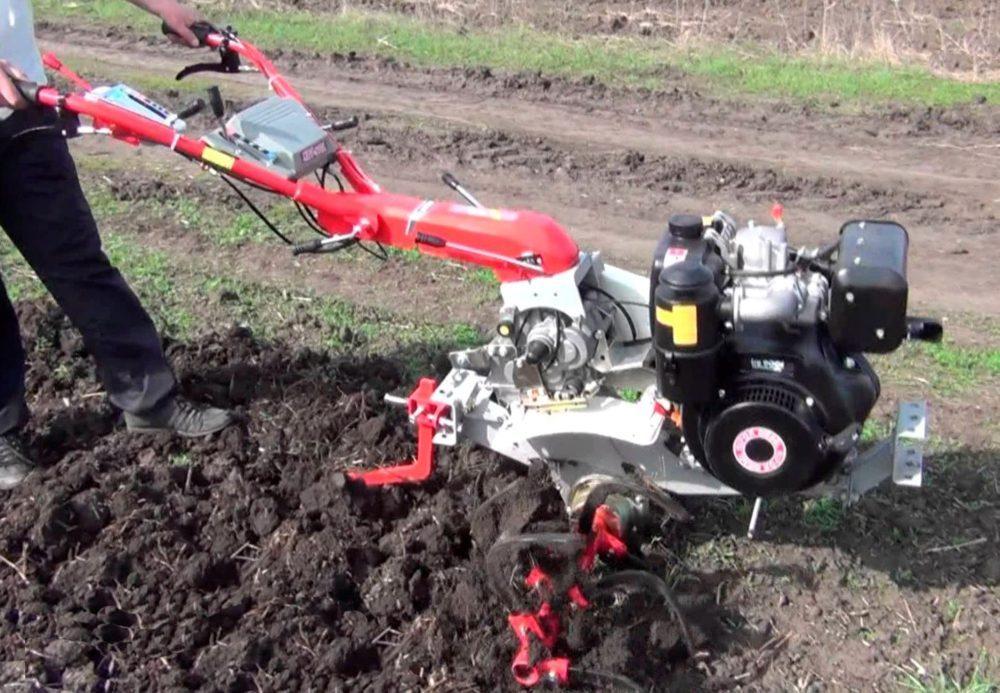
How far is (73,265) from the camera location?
14.0 feet

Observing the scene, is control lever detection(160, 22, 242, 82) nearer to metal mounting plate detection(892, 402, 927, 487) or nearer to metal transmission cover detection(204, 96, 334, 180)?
metal transmission cover detection(204, 96, 334, 180)

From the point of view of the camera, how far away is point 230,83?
10.2 meters

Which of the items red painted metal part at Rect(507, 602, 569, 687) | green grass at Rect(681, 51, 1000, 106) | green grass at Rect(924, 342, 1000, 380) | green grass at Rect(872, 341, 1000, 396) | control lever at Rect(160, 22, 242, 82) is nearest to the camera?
red painted metal part at Rect(507, 602, 569, 687)

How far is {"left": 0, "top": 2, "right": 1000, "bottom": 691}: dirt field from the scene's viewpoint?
353 cm

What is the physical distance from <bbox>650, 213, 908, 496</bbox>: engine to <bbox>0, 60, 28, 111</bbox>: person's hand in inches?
74.6

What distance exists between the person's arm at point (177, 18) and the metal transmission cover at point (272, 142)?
27.2 inches

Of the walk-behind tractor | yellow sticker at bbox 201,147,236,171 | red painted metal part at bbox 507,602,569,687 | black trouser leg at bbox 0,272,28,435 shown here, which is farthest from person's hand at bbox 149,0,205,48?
red painted metal part at bbox 507,602,569,687

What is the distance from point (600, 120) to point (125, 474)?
546 centimetres

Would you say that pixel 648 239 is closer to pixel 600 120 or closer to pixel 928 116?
pixel 600 120

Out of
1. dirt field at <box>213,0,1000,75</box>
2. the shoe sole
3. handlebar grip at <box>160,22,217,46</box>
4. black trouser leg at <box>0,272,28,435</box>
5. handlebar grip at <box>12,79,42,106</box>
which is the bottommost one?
→ the shoe sole

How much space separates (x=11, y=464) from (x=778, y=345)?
271 cm

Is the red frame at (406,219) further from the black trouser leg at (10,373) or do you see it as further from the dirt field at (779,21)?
the dirt field at (779,21)

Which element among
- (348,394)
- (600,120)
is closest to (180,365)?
(348,394)

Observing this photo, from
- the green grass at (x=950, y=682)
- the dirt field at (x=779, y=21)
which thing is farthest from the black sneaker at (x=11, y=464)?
the dirt field at (x=779, y=21)
